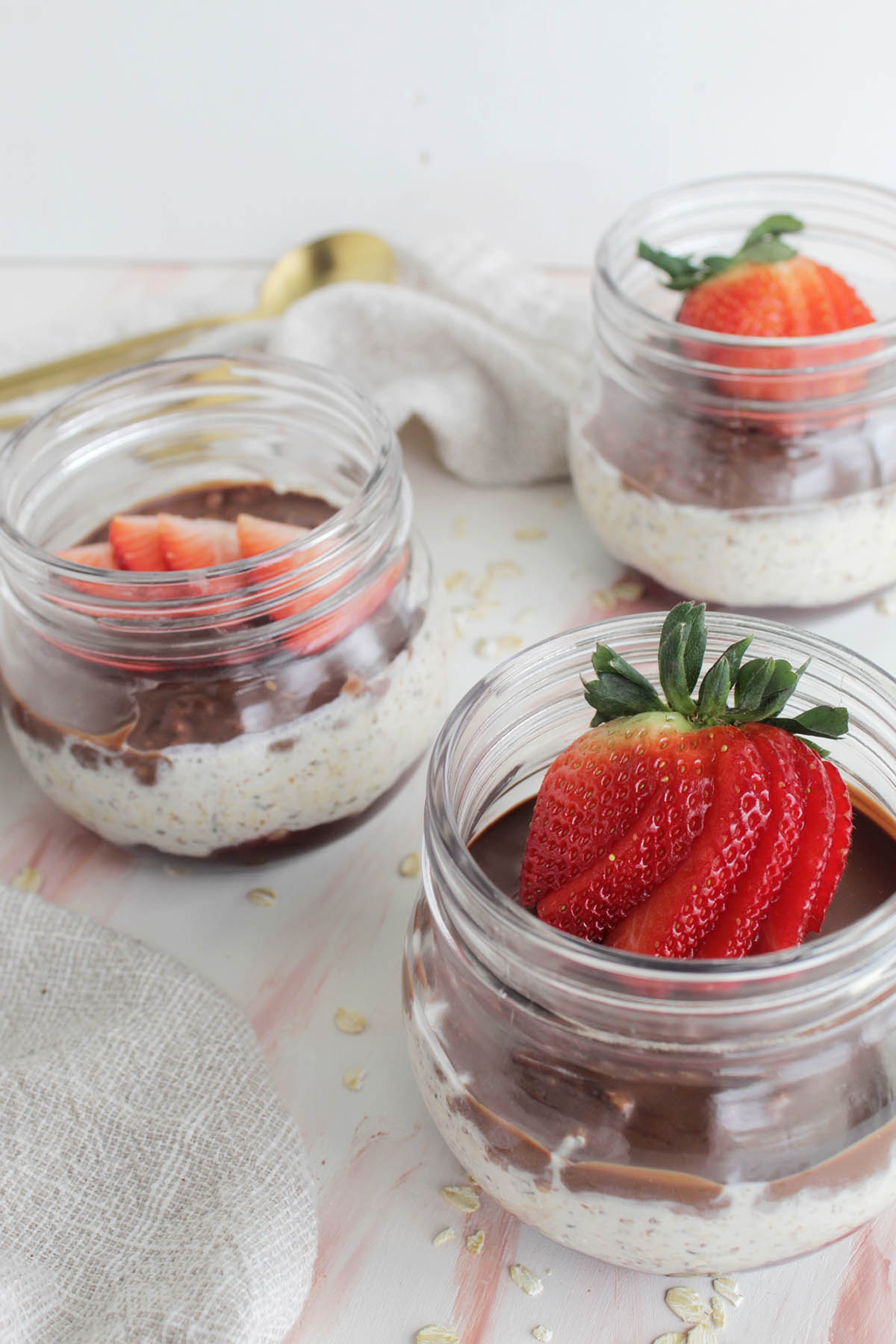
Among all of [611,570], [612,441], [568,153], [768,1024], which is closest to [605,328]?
[612,441]

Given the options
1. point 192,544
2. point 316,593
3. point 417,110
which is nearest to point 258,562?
point 316,593

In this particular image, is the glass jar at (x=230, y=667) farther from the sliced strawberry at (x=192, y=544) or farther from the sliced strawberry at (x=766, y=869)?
the sliced strawberry at (x=766, y=869)

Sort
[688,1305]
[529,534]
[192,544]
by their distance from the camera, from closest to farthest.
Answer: [688,1305] → [192,544] → [529,534]

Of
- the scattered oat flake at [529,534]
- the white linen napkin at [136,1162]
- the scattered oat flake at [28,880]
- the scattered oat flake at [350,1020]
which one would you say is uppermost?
the scattered oat flake at [529,534]

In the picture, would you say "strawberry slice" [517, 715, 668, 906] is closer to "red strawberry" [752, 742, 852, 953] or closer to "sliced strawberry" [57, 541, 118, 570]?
"red strawberry" [752, 742, 852, 953]

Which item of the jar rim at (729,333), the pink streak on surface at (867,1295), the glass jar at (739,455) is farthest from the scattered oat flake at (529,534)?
the pink streak on surface at (867,1295)

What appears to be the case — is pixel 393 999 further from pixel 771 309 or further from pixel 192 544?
pixel 771 309
